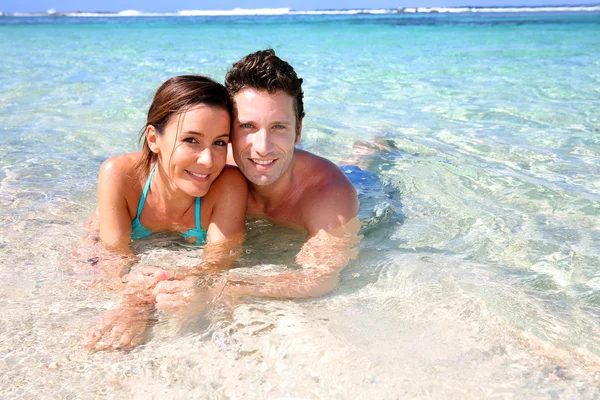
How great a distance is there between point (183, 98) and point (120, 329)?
1326 millimetres

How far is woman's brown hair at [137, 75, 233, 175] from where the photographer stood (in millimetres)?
3311

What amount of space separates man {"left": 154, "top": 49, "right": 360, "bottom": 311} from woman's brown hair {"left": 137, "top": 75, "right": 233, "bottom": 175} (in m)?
0.14

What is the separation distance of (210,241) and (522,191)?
2.63 metres

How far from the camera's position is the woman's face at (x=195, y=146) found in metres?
3.32

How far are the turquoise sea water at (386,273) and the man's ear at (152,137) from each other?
65 cm

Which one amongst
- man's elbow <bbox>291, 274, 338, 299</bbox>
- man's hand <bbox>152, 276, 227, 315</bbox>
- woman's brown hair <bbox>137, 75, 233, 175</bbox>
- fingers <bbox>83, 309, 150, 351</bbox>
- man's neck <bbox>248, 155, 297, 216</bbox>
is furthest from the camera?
man's neck <bbox>248, 155, 297, 216</bbox>

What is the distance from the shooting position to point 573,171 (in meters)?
5.20

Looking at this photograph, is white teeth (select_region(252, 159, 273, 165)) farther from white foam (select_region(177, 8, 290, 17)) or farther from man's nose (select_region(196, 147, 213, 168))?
white foam (select_region(177, 8, 290, 17))

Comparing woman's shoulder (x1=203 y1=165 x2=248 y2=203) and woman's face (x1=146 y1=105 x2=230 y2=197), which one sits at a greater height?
woman's face (x1=146 y1=105 x2=230 y2=197)

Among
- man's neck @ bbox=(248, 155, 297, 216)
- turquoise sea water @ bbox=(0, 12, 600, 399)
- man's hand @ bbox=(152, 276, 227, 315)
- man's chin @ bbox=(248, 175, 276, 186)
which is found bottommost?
turquoise sea water @ bbox=(0, 12, 600, 399)

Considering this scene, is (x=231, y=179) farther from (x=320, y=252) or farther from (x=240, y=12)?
(x=240, y=12)

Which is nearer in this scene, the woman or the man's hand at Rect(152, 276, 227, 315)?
the man's hand at Rect(152, 276, 227, 315)

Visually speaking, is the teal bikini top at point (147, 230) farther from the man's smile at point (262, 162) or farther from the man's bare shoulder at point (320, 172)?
the man's bare shoulder at point (320, 172)

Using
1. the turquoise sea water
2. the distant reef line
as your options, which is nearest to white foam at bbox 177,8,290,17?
the distant reef line
